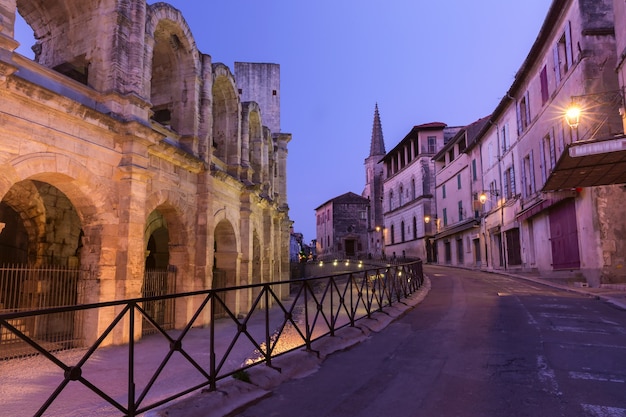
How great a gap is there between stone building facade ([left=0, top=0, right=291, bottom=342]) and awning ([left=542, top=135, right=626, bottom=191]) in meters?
10.2

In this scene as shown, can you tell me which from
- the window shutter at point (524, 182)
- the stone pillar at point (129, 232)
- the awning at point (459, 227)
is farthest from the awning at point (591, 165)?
the awning at point (459, 227)

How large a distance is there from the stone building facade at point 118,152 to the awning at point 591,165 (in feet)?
33.4

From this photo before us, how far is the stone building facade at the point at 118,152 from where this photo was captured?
7.84 meters

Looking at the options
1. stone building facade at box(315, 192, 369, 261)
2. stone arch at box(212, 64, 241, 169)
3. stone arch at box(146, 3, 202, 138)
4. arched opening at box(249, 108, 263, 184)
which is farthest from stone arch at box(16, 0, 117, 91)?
stone building facade at box(315, 192, 369, 261)

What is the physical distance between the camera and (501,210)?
26797 mm

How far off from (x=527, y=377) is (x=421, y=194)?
38.0m

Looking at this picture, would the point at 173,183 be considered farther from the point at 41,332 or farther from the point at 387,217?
the point at 387,217

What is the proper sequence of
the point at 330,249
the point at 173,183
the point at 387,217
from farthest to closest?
the point at 330,249, the point at 387,217, the point at 173,183

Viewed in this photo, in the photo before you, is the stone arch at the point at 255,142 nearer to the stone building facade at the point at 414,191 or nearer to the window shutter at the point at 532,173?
the window shutter at the point at 532,173

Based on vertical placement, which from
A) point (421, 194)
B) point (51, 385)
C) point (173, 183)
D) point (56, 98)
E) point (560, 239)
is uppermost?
point (421, 194)

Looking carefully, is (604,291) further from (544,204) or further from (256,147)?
(256,147)

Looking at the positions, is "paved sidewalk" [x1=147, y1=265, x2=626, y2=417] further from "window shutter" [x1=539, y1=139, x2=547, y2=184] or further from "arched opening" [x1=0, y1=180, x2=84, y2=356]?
"window shutter" [x1=539, y1=139, x2=547, y2=184]

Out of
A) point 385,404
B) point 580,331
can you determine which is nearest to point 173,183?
point 385,404

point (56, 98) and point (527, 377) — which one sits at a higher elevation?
point (56, 98)
